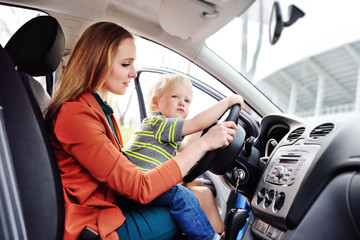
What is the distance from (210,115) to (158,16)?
64cm

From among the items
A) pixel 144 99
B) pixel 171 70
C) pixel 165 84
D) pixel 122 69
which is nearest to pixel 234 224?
pixel 122 69

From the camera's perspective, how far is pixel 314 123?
117cm

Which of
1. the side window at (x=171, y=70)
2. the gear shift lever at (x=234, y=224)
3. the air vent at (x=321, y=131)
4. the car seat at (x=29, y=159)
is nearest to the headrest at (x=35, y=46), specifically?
the car seat at (x=29, y=159)

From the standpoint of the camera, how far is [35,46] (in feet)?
3.57

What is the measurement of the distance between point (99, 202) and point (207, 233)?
41 centimetres

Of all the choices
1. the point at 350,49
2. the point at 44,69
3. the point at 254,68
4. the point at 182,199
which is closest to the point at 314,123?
the point at 182,199

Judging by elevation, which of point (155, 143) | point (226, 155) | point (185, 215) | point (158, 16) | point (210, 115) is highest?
point (158, 16)

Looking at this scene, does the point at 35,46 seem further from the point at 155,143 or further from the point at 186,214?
the point at 186,214

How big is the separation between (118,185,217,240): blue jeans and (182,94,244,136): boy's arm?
25cm

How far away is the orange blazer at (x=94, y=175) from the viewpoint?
3.29ft

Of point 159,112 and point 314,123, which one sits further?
point 159,112

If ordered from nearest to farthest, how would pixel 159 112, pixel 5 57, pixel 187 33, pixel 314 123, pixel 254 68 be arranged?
pixel 5 57
pixel 314 123
pixel 187 33
pixel 159 112
pixel 254 68

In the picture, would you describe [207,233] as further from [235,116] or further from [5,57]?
[5,57]

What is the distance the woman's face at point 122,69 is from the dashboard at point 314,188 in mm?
622
